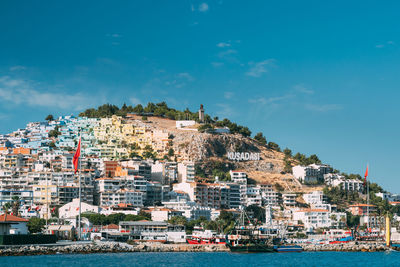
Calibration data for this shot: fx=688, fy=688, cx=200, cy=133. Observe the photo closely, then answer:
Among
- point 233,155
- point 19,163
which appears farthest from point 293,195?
point 19,163

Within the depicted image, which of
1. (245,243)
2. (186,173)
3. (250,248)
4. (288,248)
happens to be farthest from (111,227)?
(186,173)

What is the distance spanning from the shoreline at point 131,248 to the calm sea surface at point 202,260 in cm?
238

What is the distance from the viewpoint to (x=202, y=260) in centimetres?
7144

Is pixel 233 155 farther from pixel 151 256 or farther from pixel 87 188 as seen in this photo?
pixel 151 256

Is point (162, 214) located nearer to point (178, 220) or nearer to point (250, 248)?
point (178, 220)

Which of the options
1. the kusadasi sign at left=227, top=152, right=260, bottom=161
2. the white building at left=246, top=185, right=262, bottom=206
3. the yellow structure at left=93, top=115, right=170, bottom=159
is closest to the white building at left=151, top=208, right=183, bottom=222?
the white building at left=246, top=185, right=262, bottom=206

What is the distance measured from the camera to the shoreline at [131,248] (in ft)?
229

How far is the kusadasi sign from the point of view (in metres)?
144

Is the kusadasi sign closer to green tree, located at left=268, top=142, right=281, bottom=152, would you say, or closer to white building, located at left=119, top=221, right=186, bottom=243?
green tree, located at left=268, top=142, right=281, bottom=152

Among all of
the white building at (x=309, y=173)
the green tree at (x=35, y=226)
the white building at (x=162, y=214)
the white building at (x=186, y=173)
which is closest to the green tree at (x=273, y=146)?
the white building at (x=309, y=173)

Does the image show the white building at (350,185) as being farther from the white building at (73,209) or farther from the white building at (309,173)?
the white building at (73,209)

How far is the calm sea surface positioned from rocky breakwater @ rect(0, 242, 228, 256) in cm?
233

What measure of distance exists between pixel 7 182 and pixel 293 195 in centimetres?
5186

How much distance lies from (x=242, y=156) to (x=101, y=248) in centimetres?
7187
